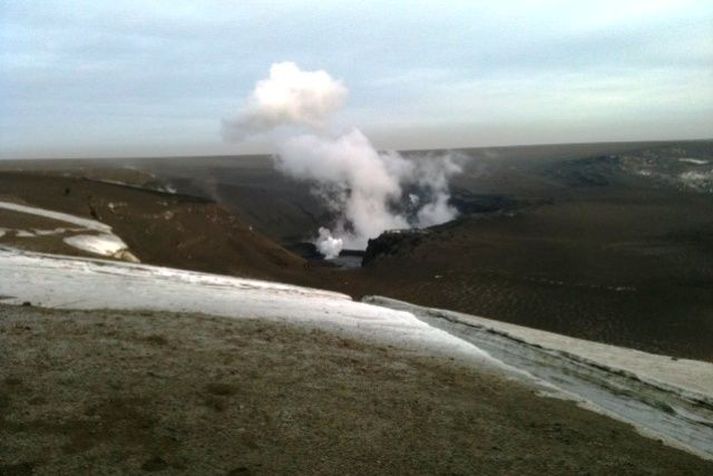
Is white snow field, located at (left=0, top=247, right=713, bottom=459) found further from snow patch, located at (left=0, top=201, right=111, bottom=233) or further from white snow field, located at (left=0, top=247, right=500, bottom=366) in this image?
snow patch, located at (left=0, top=201, right=111, bottom=233)

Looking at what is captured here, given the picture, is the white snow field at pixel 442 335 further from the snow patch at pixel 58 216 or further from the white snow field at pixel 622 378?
the snow patch at pixel 58 216

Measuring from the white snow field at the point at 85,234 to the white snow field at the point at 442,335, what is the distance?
2913 millimetres

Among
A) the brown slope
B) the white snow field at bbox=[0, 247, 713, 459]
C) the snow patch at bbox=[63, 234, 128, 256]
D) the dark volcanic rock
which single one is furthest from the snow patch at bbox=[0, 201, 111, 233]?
the dark volcanic rock

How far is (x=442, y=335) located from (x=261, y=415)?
728 centimetres

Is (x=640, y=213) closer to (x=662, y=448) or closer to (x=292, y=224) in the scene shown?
(x=292, y=224)

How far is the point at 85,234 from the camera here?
20094 mm

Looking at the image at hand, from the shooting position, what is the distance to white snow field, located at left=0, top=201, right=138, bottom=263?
62.2 ft

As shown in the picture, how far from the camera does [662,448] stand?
22.0 ft

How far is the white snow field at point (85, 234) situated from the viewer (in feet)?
62.2

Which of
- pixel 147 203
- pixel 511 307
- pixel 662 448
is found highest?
pixel 147 203

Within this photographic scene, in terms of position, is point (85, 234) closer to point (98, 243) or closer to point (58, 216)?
point (98, 243)

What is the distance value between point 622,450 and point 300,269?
863 inches

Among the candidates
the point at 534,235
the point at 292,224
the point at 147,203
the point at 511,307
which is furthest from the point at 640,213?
the point at 147,203

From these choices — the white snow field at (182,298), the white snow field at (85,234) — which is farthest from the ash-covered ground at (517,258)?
the white snow field at (182,298)
